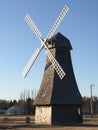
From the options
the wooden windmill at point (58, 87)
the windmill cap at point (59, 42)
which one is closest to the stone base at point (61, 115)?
the wooden windmill at point (58, 87)

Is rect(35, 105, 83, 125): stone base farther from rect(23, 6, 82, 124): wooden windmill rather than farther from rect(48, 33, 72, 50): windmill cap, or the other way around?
rect(48, 33, 72, 50): windmill cap

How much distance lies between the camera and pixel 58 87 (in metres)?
43.5

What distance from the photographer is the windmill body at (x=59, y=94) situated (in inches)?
1702

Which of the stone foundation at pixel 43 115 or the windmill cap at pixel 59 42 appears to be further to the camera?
the windmill cap at pixel 59 42

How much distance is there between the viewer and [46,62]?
151 feet

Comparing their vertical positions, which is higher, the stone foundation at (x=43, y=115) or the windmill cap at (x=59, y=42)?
the windmill cap at (x=59, y=42)

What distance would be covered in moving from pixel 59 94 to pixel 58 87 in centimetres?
80

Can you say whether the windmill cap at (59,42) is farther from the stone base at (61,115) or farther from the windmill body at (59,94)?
the stone base at (61,115)

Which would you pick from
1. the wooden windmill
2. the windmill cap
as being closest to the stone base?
the wooden windmill

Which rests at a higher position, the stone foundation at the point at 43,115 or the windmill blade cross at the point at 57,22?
the windmill blade cross at the point at 57,22

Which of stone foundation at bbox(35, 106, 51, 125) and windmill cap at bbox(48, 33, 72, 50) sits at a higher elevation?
windmill cap at bbox(48, 33, 72, 50)

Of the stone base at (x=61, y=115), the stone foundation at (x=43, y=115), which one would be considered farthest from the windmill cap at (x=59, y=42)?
the stone foundation at (x=43, y=115)

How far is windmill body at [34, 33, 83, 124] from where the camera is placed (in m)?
43.2

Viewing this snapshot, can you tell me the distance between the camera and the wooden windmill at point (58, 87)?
1700 inches
